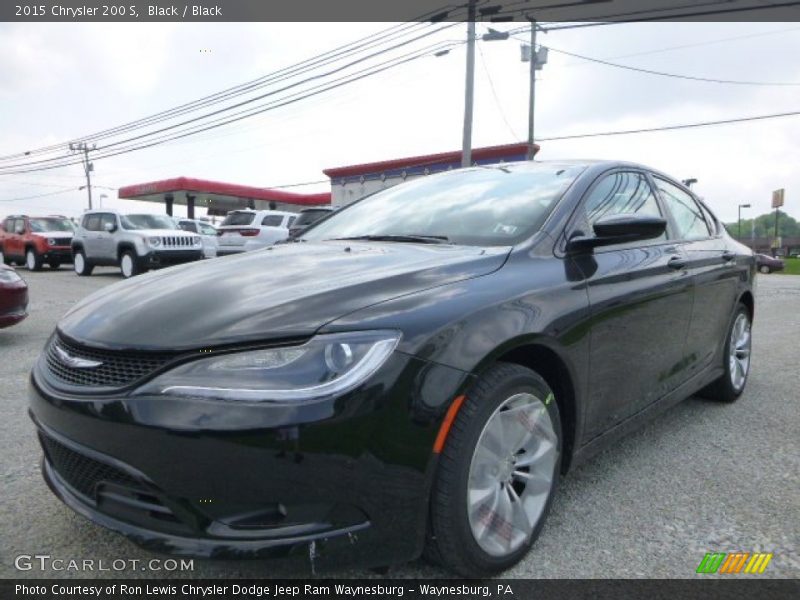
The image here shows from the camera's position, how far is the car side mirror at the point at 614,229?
2480 mm

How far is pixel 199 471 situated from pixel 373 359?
0.55 m

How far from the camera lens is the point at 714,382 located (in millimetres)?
4047

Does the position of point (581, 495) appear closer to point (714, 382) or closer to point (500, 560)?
point (500, 560)

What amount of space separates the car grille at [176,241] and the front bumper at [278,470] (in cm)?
1356

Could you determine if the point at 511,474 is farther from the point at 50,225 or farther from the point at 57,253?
the point at 50,225

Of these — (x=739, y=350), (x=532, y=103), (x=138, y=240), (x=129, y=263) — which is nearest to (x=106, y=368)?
(x=739, y=350)

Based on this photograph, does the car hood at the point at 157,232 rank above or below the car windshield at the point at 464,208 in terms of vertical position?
below

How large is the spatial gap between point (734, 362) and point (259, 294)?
11.7ft

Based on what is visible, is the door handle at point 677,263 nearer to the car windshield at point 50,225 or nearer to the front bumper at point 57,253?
the front bumper at point 57,253

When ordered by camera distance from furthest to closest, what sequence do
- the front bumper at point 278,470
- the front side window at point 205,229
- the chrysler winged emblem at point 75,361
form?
the front side window at point 205,229, the chrysler winged emblem at point 75,361, the front bumper at point 278,470

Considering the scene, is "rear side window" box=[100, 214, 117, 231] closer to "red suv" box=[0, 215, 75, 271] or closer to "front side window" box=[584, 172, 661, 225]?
"red suv" box=[0, 215, 75, 271]

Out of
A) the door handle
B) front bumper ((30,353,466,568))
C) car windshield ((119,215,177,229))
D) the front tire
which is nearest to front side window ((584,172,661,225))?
the door handle

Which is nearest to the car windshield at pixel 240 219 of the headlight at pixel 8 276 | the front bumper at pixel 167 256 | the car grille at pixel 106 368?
the front bumper at pixel 167 256

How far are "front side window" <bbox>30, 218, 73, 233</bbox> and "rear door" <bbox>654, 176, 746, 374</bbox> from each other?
18590 millimetres
